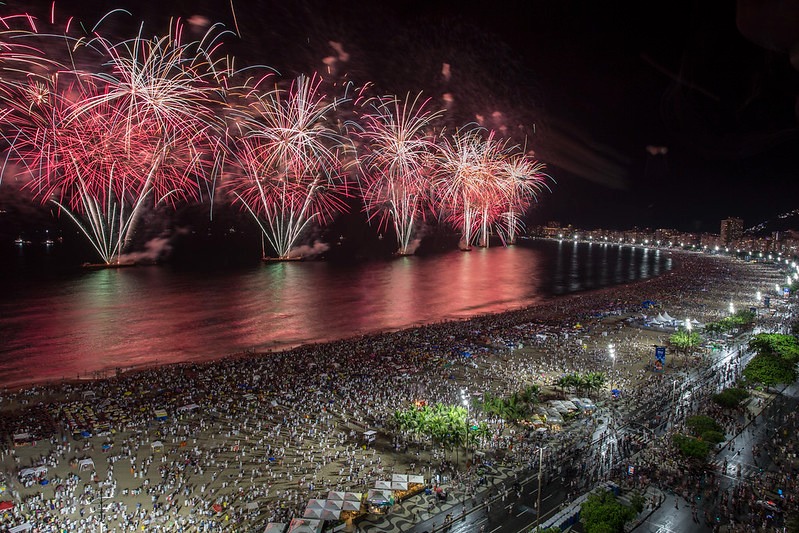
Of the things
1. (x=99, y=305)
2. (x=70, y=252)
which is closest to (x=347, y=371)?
(x=99, y=305)

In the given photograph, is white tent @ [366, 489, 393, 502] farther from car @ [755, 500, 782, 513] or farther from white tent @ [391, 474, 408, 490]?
car @ [755, 500, 782, 513]

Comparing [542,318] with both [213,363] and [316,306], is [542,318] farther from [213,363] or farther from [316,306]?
[213,363]

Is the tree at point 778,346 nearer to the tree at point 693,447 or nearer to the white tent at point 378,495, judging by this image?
the tree at point 693,447

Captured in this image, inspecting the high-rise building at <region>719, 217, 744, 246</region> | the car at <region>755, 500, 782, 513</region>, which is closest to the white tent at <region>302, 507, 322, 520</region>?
the car at <region>755, 500, 782, 513</region>

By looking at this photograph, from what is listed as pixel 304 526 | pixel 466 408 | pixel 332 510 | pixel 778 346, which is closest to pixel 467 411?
pixel 466 408

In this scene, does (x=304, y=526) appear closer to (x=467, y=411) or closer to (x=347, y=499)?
(x=347, y=499)

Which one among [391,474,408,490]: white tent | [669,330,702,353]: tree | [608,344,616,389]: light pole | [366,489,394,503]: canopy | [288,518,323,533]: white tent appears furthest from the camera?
[669,330,702,353]: tree

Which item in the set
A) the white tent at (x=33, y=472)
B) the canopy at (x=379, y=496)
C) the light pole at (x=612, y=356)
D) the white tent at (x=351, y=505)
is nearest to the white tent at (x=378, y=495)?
the canopy at (x=379, y=496)
